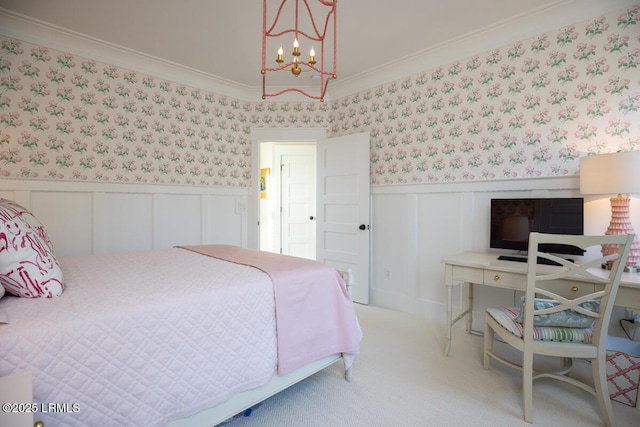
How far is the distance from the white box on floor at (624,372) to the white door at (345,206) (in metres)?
2.16

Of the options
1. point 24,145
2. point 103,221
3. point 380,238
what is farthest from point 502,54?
point 24,145

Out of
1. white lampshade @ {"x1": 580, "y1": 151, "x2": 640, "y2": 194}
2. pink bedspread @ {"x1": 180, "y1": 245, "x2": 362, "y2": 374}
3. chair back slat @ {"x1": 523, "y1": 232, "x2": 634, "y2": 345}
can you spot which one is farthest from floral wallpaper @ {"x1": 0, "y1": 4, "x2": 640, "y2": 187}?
pink bedspread @ {"x1": 180, "y1": 245, "x2": 362, "y2": 374}

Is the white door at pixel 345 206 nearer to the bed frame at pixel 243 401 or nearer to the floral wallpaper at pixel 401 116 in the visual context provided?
the floral wallpaper at pixel 401 116

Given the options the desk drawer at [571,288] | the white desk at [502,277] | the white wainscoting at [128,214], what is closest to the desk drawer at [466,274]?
the white desk at [502,277]

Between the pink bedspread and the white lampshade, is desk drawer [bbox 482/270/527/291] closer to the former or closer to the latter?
the white lampshade

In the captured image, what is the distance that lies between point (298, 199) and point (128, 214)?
2.50 m

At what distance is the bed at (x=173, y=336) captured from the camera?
41.3 inches

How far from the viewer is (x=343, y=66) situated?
355 centimetres

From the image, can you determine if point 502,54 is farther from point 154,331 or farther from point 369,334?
point 154,331

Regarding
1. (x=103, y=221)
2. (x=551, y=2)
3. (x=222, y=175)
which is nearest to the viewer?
(x=551, y=2)

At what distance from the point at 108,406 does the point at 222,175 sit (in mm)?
3203

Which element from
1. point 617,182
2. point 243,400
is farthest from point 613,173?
point 243,400

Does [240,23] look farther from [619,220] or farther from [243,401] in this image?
[619,220]

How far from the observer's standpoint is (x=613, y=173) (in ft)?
6.24
